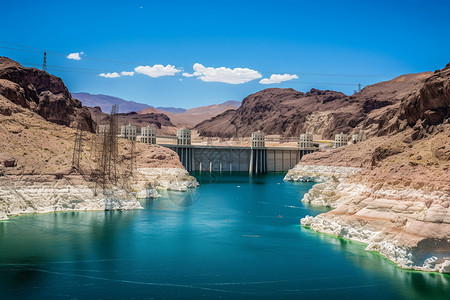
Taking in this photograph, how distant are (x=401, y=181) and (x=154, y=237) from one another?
60.2ft

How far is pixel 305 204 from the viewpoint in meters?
57.4

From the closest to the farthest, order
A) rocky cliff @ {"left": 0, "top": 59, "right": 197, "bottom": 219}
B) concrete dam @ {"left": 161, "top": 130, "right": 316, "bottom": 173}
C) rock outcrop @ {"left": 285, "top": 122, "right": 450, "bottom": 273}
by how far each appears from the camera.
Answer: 1. rock outcrop @ {"left": 285, "top": 122, "right": 450, "bottom": 273}
2. rocky cliff @ {"left": 0, "top": 59, "right": 197, "bottom": 219}
3. concrete dam @ {"left": 161, "top": 130, "right": 316, "bottom": 173}

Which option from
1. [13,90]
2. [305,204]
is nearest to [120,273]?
[305,204]

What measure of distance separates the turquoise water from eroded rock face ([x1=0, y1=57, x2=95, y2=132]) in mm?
53820

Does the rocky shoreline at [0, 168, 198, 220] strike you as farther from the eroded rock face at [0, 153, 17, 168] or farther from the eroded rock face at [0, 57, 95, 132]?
the eroded rock face at [0, 57, 95, 132]

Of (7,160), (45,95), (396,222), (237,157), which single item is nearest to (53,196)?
(7,160)

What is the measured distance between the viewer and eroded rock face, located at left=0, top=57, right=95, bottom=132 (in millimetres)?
98444

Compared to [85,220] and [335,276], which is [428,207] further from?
[85,220]

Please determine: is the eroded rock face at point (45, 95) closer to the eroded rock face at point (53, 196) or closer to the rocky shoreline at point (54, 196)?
the rocky shoreline at point (54, 196)

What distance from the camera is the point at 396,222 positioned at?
1131 inches

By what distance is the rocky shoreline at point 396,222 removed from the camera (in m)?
25.7

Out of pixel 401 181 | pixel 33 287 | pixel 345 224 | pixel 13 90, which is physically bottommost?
pixel 33 287

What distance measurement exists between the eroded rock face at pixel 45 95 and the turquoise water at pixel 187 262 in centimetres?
5382

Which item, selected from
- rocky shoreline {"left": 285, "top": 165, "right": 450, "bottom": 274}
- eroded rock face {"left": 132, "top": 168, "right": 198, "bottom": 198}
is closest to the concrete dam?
eroded rock face {"left": 132, "top": 168, "right": 198, "bottom": 198}
